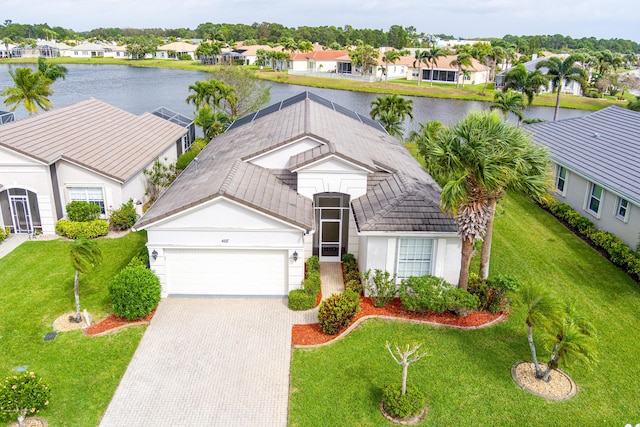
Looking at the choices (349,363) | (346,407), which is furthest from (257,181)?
(346,407)

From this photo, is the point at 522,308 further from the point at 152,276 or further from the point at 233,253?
the point at 152,276

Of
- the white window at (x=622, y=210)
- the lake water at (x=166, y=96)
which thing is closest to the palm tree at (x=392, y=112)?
Result: the lake water at (x=166, y=96)

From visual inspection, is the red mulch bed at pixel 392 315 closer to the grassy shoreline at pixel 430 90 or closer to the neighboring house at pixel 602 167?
the neighboring house at pixel 602 167

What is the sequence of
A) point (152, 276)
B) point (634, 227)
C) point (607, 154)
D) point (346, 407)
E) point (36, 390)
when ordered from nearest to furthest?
point (36, 390) < point (346, 407) < point (152, 276) < point (634, 227) < point (607, 154)

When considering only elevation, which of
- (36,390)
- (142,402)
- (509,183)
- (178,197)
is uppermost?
(509,183)

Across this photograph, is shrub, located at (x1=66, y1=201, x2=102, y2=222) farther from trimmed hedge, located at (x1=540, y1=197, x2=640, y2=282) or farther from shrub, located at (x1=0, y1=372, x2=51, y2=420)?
trimmed hedge, located at (x1=540, y1=197, x2=640, y2=282)

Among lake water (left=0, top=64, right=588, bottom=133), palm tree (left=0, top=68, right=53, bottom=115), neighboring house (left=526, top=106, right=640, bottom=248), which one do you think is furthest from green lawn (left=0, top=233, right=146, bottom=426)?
lake water (left=0, top=64, right=588, bottom=133)

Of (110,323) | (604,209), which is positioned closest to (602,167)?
(604,209)
